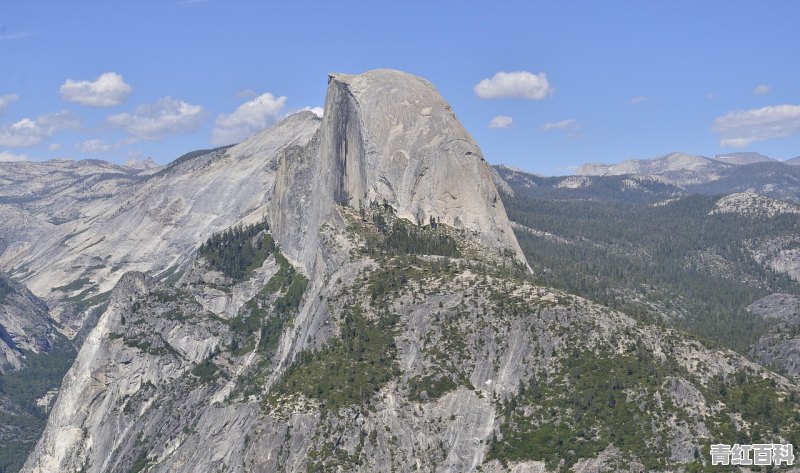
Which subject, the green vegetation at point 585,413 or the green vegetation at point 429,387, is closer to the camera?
the green vegetation at point 585,413

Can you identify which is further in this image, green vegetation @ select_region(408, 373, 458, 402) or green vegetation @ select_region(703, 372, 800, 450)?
green vegetation @ select_region(408, 373, 458, 402)

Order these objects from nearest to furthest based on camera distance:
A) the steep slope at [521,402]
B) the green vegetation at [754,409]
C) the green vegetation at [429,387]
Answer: the green vegetation at [754,409] → the steep slope at [521,402] → the green vegetation at [429,387]

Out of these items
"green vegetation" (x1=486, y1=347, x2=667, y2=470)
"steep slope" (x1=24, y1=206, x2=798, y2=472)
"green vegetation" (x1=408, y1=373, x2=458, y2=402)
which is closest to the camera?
"green vegetation" (x1=486, y1=347, x2=667, y2=470)

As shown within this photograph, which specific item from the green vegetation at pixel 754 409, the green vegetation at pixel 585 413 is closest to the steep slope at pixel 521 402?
the green vegetation at pixel 585 413

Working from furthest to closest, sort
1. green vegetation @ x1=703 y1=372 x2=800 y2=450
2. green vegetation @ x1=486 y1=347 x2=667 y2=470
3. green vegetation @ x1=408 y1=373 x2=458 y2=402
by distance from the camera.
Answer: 1. green vegetation @ x1=408 y1=373 x2=458 y2=402
2. green vegetation @ x1=486 y1=347 x2=667 y2=470
3. green vegetation @ x1=703 y1=372 x2=800 y2=450

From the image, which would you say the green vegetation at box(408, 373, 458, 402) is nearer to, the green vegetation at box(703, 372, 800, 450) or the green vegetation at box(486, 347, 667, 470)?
the green vegetation at box(486, 347, 667, 470)

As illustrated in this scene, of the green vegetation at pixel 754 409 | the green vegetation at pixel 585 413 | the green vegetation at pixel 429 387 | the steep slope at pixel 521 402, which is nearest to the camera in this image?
the green vegetation at pixel 754 409

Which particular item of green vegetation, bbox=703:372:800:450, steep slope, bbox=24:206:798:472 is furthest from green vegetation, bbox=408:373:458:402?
green vegetation, bbox=703:372:800:450

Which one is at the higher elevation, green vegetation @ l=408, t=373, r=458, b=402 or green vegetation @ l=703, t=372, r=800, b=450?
green vegetation @ l=408, t=373, r=458, b=402

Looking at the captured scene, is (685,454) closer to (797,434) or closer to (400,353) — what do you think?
(797,434)

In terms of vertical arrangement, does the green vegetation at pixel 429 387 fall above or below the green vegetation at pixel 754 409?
above

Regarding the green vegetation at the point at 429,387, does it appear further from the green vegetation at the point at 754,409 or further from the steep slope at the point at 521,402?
the green vegetation at the point at 754,409

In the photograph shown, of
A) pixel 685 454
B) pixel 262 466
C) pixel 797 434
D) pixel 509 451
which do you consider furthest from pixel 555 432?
pixel 262 466
